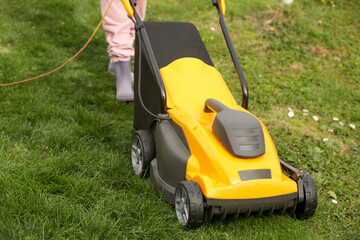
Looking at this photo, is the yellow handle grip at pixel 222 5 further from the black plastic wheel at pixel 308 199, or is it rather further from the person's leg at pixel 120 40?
the black plastic wheel at pixel 308 199

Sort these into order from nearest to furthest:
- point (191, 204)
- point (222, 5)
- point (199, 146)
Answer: point (191, 204), point (199, 146), point (222, 5)

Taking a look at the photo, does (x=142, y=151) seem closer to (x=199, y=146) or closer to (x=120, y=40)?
(x=199, y=146)

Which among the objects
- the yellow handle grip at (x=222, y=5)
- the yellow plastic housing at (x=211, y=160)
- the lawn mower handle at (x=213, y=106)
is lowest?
the yellow plastic housing at (x=211, y=160)

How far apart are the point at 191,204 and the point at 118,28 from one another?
1852 millimetres

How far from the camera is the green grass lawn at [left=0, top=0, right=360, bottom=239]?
200 cm

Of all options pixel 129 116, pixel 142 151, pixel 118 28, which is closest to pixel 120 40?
pixel 118 28

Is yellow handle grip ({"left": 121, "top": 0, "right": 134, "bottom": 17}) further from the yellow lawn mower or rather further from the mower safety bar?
the mower safety bar

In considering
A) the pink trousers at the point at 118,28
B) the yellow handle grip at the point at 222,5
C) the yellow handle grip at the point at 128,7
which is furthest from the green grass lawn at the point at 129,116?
the yellow handle grip at the point at 222,5

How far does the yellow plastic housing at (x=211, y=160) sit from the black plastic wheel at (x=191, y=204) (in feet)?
0.13

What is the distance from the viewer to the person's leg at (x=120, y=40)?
10.7ft

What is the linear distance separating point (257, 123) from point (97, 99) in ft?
5.51

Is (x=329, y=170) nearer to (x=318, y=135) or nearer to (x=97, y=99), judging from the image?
(x=318, y=135)

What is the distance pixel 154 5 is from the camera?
203 inches

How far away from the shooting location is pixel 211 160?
193 cm
